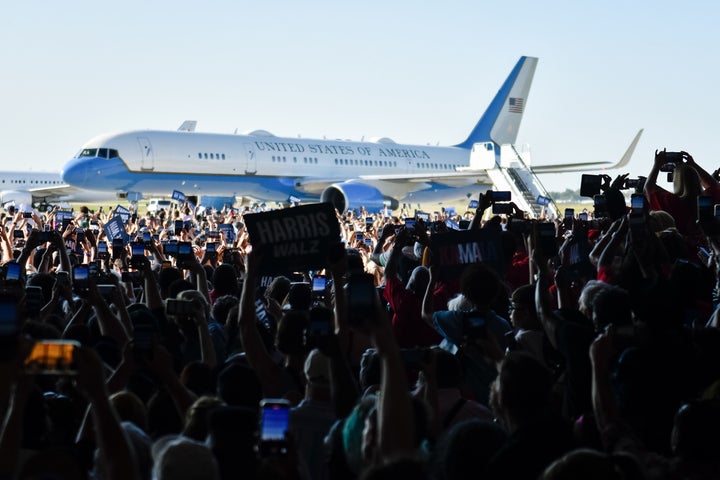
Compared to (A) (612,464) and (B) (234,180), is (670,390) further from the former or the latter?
(B) (234,180)

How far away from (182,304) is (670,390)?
2.07 m

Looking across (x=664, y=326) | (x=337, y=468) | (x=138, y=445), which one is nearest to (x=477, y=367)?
(x=664, y=326)

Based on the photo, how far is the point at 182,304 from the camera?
5016 millimetres

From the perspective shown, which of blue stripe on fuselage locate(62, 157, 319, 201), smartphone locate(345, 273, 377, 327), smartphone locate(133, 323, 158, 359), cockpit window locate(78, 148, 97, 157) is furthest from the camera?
cockpit window locate(78, 148, 97, 157)

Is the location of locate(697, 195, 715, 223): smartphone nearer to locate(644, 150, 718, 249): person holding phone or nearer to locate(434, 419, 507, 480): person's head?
locate(644, 150, 718, 249): person holding phone

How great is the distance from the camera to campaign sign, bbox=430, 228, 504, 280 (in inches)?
271

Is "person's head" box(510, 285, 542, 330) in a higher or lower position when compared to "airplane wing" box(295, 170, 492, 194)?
lower

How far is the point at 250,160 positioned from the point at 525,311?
107 feet

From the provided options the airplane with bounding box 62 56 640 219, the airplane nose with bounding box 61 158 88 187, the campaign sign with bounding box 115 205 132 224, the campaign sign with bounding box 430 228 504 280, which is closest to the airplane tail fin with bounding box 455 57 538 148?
the airplane with bounding box 62 56 640 219

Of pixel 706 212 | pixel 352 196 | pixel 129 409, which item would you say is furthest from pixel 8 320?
pixel 352 196

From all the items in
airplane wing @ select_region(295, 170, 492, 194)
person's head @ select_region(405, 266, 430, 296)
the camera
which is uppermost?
airplane wing @ select_region(295, 170, 492, 194)

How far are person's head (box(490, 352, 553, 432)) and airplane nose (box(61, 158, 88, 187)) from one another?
32181 mm

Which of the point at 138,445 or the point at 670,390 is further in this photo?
the point at 670,390

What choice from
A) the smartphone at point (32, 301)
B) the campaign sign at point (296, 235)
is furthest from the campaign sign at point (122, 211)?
the campaign sign at point (296, 235)
